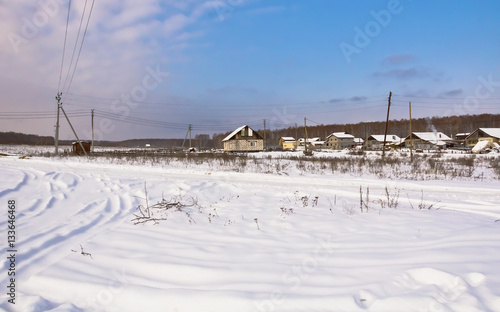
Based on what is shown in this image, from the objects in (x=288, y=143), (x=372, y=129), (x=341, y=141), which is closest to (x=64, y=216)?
(x=341, y=141)

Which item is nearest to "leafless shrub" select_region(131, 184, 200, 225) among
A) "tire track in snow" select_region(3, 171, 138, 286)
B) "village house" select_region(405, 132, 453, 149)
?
"tire track in snow" select_region(3, 171, 138, 286)

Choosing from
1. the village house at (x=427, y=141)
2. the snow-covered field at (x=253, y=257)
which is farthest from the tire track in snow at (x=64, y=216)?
the village house at (x=427, y=141)

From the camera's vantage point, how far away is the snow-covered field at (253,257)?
101 inches

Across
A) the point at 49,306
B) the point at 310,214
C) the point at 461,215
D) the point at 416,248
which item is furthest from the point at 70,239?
the point at 461,215

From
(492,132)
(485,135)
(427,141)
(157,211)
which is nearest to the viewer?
(157,211)

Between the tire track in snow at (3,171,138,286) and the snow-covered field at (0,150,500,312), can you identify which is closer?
the snow-covered field at (0,150,500,312)

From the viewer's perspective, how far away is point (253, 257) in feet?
11.8

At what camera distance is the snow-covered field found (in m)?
2.56

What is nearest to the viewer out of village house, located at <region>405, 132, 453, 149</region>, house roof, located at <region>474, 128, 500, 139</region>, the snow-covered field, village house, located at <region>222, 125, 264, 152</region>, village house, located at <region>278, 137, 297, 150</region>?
the snow-covered field

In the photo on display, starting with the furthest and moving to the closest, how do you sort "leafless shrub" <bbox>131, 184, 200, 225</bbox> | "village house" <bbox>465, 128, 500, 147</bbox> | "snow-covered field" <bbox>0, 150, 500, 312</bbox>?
1. "village house" <bbox>465, 128, 500, 147</bbox>
2. "leafless shrub" <bbox>131, 184, 200, 225</bbox>
3. "snow-covered field" <bbox>0, 150, 500, 312</bbox>

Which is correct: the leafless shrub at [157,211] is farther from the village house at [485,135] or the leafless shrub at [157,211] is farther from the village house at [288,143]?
the village house at [288,143]

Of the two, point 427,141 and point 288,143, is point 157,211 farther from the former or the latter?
point 288,143

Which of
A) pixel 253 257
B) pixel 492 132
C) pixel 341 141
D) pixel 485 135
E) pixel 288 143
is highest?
pixel 492 132

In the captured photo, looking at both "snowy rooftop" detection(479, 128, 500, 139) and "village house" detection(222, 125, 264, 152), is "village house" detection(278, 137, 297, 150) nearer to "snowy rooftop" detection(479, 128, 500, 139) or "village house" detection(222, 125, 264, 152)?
"village house" detection(222, 125, 264, 152)
